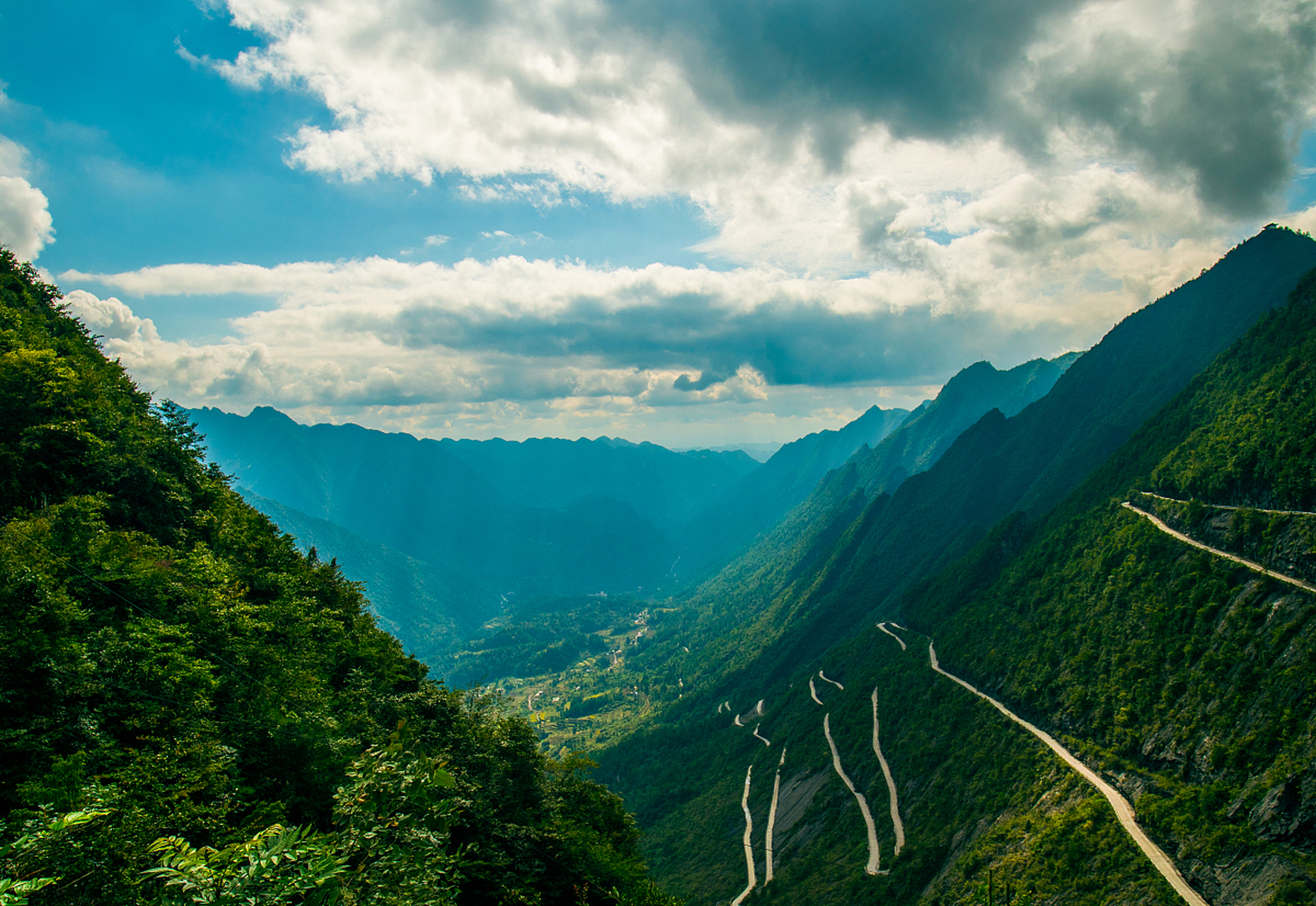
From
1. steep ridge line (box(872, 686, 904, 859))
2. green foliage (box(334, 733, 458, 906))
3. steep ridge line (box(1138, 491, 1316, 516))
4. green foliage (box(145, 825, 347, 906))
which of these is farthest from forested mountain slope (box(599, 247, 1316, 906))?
green foliage (box(145, 825, 347, 906))

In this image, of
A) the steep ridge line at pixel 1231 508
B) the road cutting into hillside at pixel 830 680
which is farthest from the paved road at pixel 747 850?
the steep ridge line at pixel 1231 508

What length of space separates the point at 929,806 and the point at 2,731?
95.2m

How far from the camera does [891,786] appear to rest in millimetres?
91062

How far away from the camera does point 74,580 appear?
2695 centimetres

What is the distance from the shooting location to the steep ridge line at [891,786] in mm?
79056

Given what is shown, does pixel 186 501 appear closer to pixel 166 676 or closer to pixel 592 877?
pixel 166 676

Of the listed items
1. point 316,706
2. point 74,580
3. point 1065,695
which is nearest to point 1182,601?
point 1065,695

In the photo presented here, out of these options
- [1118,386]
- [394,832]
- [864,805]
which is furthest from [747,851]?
[1118,386]

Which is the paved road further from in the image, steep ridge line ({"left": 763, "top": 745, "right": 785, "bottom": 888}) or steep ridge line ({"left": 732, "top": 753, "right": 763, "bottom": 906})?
steep ridge line ({"left": 763, "top": 745, "right": 785, "bottom": 888})

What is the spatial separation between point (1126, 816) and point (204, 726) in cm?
7500

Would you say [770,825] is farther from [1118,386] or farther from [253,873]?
[1118,386]

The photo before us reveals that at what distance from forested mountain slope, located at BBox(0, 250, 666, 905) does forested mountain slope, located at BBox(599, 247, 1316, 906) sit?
44216mm

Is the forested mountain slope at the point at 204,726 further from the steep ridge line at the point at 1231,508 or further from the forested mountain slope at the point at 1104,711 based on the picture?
the steep ridge line at the point at 1231,508

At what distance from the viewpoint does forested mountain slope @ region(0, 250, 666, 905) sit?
11.8m
